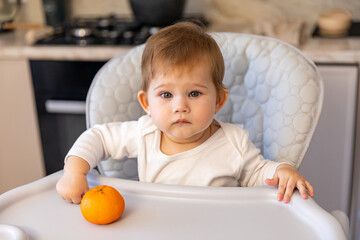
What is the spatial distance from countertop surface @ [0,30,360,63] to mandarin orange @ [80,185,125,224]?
1001 millimetres

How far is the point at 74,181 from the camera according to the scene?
40.1 inches

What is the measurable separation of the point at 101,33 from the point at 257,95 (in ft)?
3.13

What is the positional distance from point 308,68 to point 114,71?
0.51 meters

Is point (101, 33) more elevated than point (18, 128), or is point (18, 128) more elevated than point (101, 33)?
point (101, 33)

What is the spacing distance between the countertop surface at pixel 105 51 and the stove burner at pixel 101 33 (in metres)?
0.05

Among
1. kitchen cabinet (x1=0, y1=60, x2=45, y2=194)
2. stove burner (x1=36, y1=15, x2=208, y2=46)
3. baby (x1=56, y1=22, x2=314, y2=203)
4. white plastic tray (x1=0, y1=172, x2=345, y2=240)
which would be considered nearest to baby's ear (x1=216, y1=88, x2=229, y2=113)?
baby (x1=56, y1=22, x2=314, y2=203)

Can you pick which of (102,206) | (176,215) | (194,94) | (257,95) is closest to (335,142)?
(257,95)

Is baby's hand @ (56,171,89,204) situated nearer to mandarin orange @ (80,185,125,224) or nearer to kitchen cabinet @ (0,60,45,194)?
mandarin orange @ (80,185,125,224)

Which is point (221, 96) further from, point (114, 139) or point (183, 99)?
point (114, 139)

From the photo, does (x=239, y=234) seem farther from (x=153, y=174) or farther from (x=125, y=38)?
(x=125, y=38)

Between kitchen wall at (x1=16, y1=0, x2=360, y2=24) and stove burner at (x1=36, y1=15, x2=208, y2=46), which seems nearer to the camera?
stove burner at (x1=36, y1=15, x2=208, y2=46)

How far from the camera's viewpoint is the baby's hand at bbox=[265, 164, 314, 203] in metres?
0.99

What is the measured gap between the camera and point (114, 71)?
4.41 feet

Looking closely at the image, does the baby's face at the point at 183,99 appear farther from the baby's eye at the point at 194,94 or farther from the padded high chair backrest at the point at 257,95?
the padded high chair backrest at the point at 257,95
